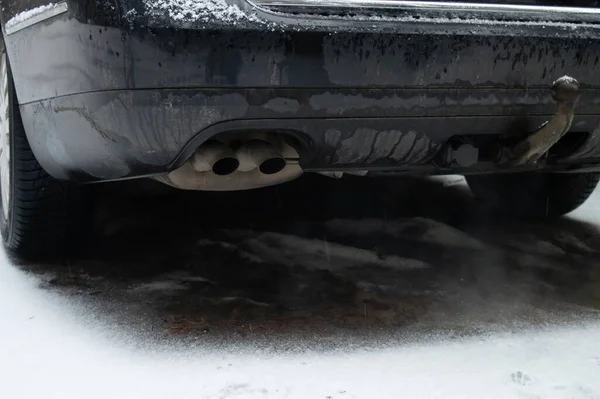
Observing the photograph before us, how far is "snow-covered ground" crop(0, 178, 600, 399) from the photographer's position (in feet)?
5.01

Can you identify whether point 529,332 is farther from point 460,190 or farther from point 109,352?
point 460,190

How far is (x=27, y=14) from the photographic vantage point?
174cm

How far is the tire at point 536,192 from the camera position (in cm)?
312

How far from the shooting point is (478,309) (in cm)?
206

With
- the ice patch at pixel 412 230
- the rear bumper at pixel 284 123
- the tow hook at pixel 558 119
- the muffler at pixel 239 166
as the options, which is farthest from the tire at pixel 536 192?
the muffler at pixel 239 166

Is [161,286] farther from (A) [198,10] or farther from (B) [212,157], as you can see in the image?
(A) [198,10]

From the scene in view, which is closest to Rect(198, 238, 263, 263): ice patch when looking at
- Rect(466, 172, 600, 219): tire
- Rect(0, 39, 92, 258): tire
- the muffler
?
Rect(0, 39, 92, 258): tire

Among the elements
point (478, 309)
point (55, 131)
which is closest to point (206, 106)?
point (55, 131)

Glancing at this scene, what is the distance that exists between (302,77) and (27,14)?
0.81 m

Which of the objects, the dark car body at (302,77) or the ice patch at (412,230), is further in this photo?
the ice patch at (412,230)

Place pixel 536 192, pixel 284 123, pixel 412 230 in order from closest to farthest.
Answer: pixel 284 123, pixel 412 230, pixel 536 192

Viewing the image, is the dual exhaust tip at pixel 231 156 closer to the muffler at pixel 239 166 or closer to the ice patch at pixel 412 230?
the muffler at pixel 239 166

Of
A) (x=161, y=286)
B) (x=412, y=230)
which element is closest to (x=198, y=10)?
(x=161, y=286)

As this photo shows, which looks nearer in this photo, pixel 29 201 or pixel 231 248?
pixel 29 201
